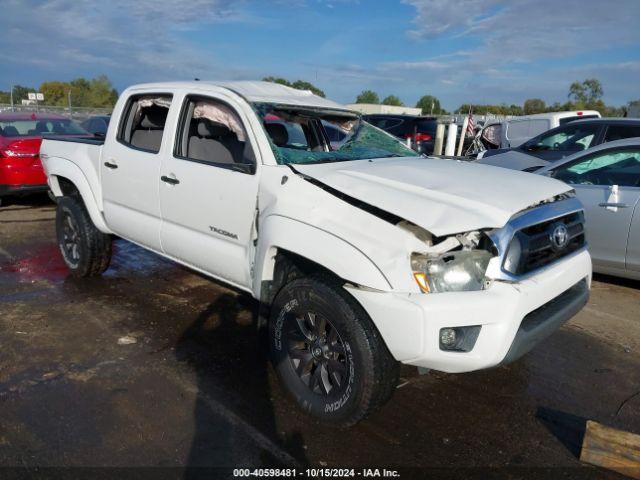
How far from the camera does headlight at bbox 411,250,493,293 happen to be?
2.67 meters

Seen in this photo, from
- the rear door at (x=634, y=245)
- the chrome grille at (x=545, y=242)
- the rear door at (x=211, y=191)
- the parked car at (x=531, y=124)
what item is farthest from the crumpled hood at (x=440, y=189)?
the parked car at (x=531, y=124)

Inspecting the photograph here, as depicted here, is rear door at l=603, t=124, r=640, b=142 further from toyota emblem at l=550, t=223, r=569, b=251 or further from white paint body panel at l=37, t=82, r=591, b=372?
toyota emblem at l=550, t=223, r=569, b=251

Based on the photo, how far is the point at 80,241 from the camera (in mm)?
5387

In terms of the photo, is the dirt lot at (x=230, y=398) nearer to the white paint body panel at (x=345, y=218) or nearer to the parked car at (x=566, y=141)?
the white paint body panel at (x=345, y=218)

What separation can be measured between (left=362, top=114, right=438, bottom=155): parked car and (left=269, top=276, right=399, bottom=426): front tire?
11099 millimetres

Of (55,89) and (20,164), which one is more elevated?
(55,89)

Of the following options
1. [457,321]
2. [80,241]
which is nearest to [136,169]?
[80,241]

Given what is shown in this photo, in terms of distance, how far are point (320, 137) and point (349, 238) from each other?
223 cm

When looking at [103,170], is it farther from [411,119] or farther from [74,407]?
[411,119]

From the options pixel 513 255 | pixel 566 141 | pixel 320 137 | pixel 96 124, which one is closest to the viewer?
pixel 513 255

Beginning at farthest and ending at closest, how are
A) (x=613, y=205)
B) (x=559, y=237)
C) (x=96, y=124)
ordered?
(x=96, y=124) → (x=613, y=205) → (x=559, y=237)

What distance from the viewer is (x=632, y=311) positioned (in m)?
5.06

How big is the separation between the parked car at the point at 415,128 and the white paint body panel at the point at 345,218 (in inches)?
381

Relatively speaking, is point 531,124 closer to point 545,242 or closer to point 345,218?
point 545,242
